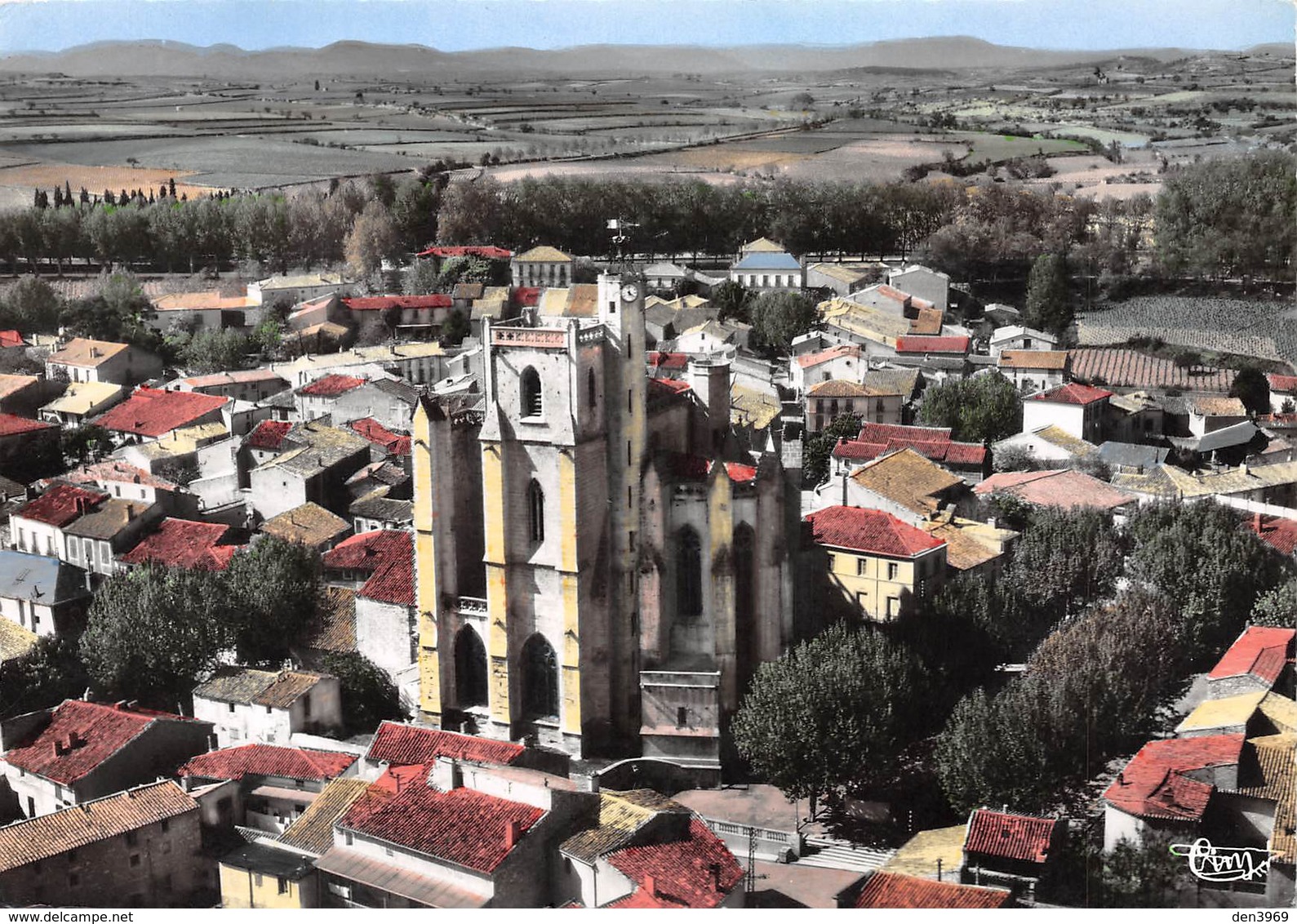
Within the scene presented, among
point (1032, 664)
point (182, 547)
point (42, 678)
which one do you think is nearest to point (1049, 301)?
point (1032, 664)

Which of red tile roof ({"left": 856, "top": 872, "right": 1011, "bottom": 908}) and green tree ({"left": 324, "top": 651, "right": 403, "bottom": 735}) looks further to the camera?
green tree ({"left": 324, "top": 651, "right": 403, "bottom": 735})

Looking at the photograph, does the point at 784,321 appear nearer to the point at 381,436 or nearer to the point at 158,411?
the point at 381,436

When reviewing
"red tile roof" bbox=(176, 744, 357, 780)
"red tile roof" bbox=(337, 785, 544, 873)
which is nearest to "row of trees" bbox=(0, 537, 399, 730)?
"red tile roof" bbox=(176, 744, 357, 780)

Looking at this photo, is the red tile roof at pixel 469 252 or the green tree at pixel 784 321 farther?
the red tile roof at pixel 469 252

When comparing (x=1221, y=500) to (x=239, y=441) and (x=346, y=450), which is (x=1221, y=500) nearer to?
(x=346, y=450)

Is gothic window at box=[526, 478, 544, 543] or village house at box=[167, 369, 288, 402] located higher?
gothic window at box=[526, 478, 544, 543]

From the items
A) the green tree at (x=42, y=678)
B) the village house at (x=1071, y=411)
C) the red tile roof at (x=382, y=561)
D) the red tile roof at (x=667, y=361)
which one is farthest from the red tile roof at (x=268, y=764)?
the village house at (x=1071, y=411)

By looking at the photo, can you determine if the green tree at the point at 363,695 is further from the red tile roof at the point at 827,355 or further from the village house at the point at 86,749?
the red tile roof at the point at 827,355

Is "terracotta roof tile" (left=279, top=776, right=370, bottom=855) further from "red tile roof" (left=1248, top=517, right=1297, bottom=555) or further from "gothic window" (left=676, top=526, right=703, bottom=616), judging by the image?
"red tile roof" (left=1248, top=517, right=1297, bottom=555)
